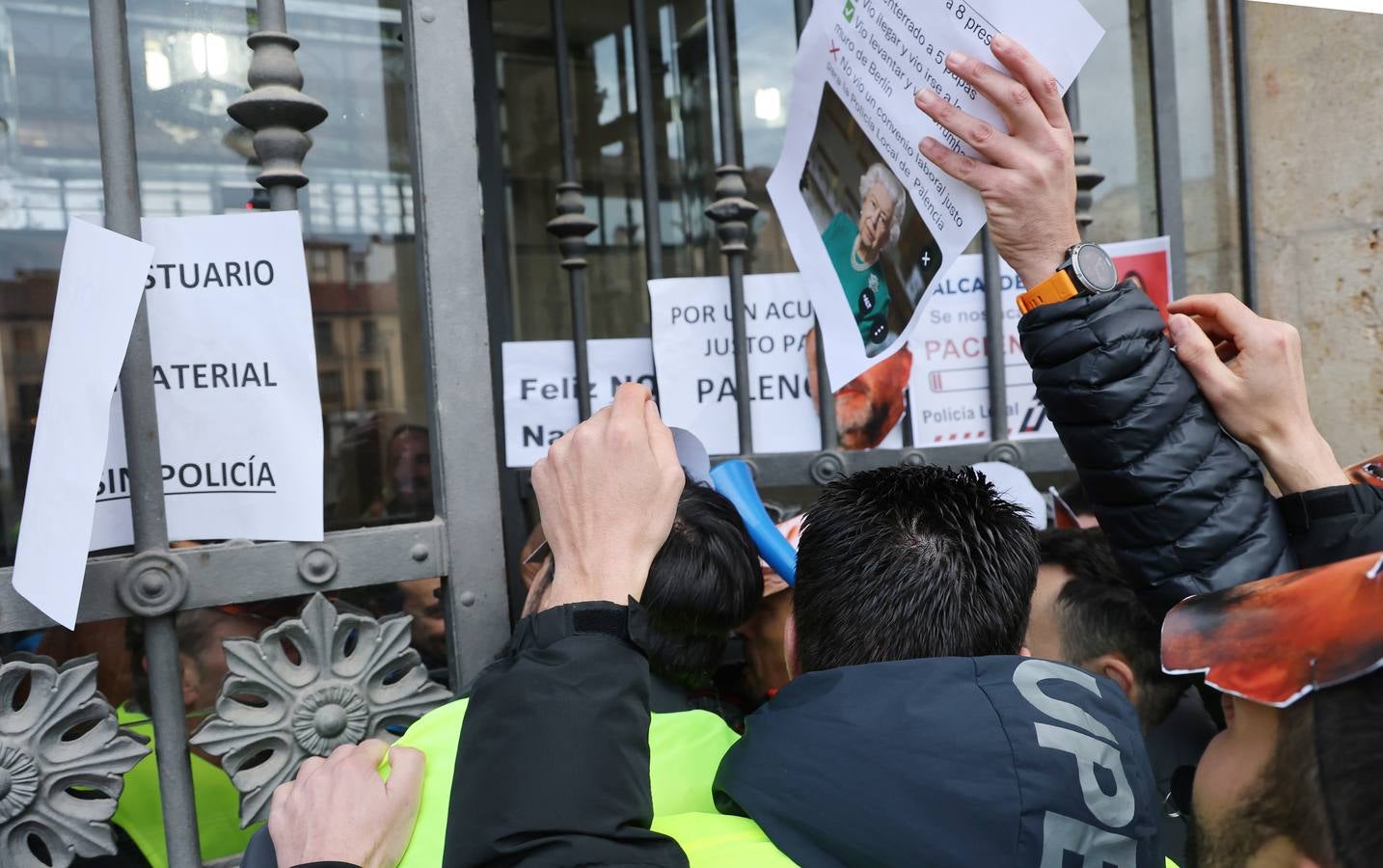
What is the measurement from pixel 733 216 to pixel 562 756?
1200 mm

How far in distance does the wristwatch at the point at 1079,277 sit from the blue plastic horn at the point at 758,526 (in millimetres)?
559

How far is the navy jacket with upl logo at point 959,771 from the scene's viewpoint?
0.97 meters

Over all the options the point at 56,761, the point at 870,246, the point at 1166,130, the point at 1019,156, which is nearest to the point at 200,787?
the point at 56,761

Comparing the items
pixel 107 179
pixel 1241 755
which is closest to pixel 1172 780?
pixel 1241 755

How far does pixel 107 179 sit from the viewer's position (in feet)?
4.08

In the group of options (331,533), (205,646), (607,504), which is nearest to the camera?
(607,504)

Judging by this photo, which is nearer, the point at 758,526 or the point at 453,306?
the point at 453,306

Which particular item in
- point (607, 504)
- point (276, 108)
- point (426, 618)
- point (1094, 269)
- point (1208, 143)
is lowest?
point (426, 618)

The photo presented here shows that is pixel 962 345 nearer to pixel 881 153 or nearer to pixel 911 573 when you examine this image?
pixel 881 153

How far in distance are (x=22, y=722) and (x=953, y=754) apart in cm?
104

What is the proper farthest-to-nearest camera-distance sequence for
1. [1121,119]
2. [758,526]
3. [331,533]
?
[1121,119] → [758,526] → [331,533]

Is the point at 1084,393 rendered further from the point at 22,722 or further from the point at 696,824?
the point at 22,722

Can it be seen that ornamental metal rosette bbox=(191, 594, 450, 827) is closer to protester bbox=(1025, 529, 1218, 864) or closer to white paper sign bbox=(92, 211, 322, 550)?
white paper sign bbox=(92, 211, 322, 550)

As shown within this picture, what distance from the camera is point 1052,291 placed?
132 centimetres
